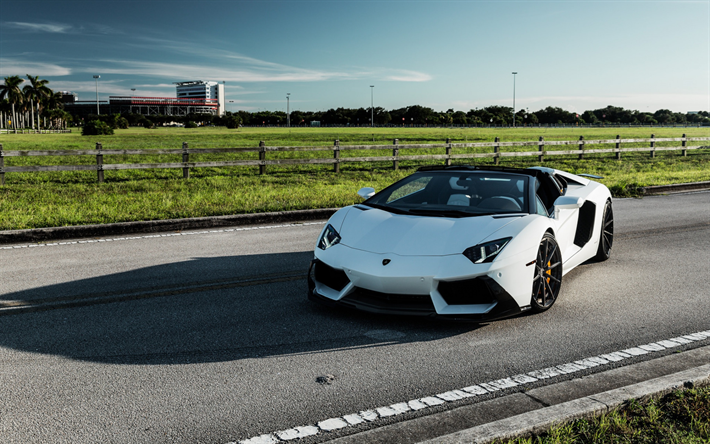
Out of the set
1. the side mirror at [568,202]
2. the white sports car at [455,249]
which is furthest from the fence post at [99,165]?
the side mirror at [568,202]

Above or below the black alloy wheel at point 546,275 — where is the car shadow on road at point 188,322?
below

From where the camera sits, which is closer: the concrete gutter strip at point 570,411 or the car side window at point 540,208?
the concrete gutter strip at point 570,411

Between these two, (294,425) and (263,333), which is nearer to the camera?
(294,425)

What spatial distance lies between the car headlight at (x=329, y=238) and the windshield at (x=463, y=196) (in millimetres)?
603

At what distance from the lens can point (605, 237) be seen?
7074 millimetres

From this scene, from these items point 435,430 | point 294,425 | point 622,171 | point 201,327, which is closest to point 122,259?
point 201,327

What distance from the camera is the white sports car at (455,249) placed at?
4.35 meters

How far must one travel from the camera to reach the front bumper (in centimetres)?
432

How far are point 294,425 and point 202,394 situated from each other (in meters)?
0.68

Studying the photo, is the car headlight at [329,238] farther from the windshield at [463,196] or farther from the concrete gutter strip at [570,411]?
the concrete gutter strip at [570,411]

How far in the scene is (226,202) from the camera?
11656mm

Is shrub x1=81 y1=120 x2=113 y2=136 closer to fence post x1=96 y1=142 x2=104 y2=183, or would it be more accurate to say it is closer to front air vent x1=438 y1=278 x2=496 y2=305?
fence post x1=96 y1=142 x2=104 y2=183

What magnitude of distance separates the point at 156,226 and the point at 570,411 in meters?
7.88

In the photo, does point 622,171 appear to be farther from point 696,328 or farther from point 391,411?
point 391,411
